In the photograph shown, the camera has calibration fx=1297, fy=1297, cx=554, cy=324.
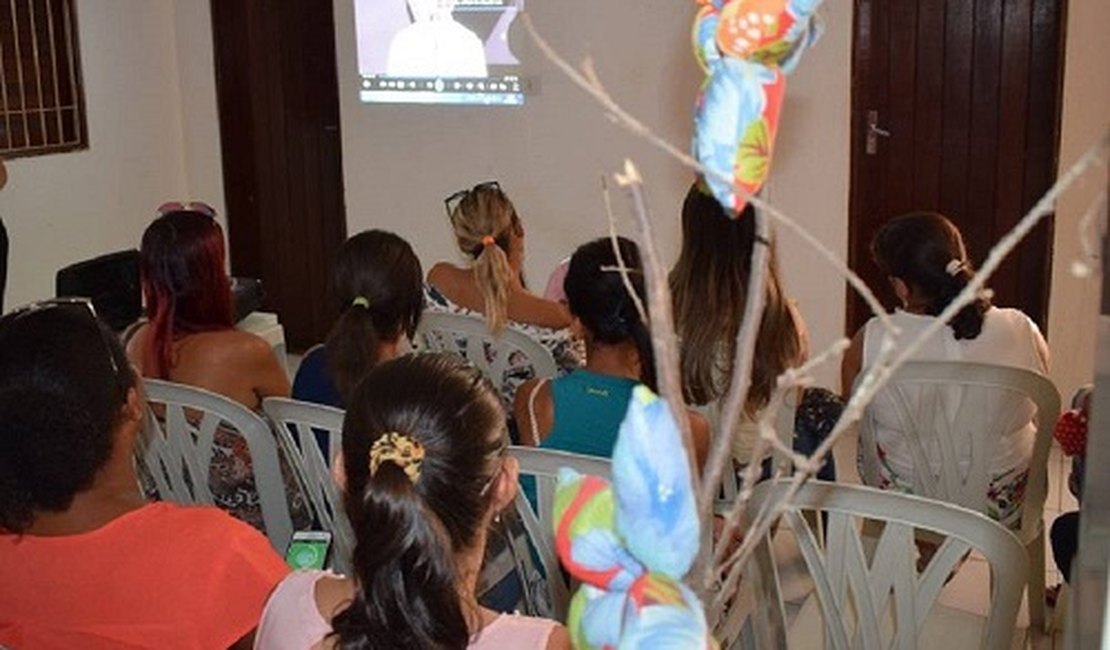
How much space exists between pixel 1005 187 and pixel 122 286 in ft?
9.31

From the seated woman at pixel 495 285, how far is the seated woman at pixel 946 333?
0.82 m

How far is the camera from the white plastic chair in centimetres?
249

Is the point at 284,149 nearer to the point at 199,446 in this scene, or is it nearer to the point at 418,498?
the point at 199,446

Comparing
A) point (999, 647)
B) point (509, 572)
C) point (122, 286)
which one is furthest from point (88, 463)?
point (122, 286)

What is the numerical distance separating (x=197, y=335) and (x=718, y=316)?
3.50ft

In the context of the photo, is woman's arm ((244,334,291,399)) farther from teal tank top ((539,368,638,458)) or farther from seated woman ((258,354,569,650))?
seated woman ((258,354,569,650))

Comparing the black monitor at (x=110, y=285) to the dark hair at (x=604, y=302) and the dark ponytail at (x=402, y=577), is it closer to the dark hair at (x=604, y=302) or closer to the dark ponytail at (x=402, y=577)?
the dark hair at (x=604, y=302)

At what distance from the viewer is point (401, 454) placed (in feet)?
4.37

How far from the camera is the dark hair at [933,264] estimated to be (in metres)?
2.66

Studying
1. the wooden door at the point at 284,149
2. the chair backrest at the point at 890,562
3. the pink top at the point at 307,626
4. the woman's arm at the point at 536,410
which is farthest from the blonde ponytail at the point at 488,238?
the wooden door at the point at 284,149

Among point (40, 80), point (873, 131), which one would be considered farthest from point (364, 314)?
point (40, 80)

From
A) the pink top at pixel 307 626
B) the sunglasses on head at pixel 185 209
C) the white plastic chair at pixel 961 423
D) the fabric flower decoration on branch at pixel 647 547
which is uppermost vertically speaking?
the fabric flower decoration on branch at pixel 647 547

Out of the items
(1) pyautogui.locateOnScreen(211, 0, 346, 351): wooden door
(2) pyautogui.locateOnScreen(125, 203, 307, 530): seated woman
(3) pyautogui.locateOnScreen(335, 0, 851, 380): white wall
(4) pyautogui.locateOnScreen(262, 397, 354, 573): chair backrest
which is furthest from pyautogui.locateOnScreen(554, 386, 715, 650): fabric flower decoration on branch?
(1) pyautogui.locateOnScreen(211, 0, 346, 351): wooden door

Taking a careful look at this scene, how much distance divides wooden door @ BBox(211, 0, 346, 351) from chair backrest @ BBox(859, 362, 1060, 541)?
3119mm
